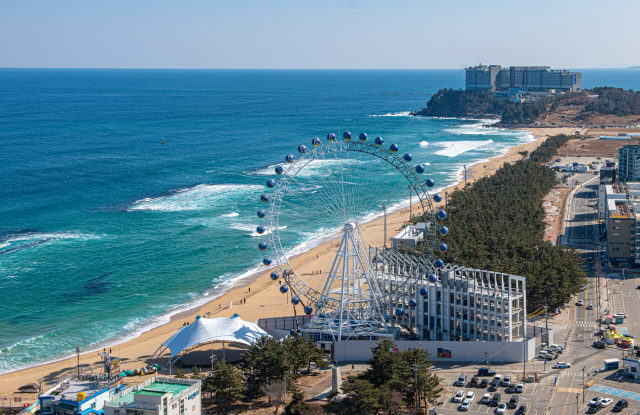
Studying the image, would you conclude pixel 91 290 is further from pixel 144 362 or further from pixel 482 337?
pixel 482 337

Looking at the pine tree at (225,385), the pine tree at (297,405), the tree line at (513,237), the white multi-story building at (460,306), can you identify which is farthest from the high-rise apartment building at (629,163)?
the pine tree at (225,385)

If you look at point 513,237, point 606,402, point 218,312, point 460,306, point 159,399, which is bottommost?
point 218,312

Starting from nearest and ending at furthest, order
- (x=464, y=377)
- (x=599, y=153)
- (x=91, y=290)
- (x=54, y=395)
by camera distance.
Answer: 1. (x=54, y=395)
2. (x=464, y=377)
3. (x=91, y=290)
4. (x=599, y=153)

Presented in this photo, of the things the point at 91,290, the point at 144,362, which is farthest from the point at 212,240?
the point at 144,362

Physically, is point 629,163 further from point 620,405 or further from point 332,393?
point 332,393

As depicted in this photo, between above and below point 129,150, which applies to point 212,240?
below

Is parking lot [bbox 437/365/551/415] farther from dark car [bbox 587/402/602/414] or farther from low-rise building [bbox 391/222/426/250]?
low-rise building [bbox 391/222/426/250]

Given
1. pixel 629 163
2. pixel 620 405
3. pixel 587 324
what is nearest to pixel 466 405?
pixel 620 405

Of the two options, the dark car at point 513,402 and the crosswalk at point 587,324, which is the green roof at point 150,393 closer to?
the dark car at point 513,402
